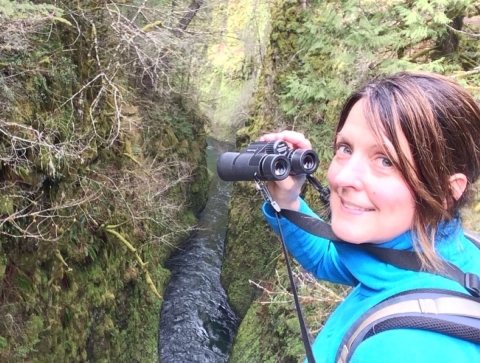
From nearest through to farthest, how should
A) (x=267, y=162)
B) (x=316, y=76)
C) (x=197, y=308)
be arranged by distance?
(x=267, y=162)
(x=316, y=76)
(x=197, y=308)

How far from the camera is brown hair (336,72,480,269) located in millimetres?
1077

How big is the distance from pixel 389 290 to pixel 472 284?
0.20 metres

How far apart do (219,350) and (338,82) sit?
27.2 ft

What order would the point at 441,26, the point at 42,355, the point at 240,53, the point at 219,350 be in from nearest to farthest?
the point at 441,26
the point at 42,355
the point at 219,350
the point at 240,53

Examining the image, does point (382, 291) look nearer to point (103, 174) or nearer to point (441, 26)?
point (441, 26)

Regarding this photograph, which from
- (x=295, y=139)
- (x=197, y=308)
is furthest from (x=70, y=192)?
(x=197, y=308)

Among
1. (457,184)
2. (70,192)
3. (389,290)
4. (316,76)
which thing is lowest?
(70,192)

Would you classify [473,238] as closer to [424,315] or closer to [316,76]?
[424,315]

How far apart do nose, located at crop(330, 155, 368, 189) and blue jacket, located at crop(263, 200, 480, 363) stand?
0.20 meters

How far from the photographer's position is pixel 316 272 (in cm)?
170

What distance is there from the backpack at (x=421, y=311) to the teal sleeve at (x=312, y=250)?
0.46m

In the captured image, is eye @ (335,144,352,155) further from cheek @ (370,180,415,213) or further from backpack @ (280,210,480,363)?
backpack @ (280,210,480,363)

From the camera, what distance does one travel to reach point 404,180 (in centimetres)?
111

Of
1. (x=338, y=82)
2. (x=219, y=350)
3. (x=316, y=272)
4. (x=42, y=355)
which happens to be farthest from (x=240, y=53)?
(x=316, y=272)
